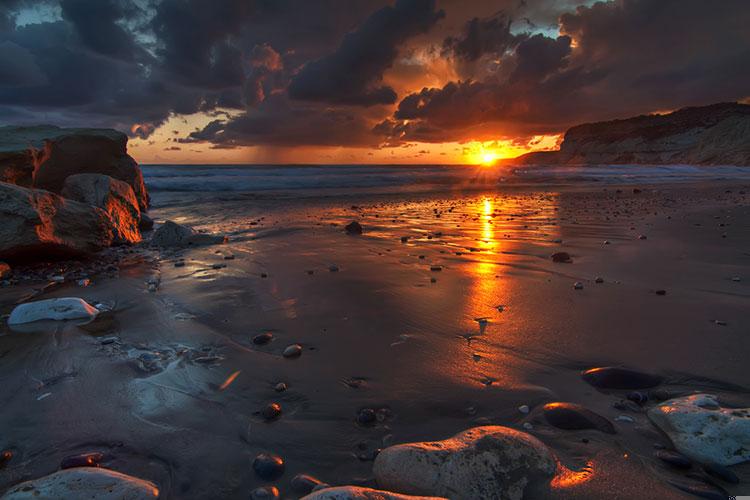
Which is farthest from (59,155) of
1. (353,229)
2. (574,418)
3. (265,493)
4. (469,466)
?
(574,418)

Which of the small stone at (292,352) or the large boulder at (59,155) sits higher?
the large boulder at (59,155)

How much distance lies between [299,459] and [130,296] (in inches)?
133

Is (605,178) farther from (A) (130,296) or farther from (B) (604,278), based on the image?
(A) (130,296)

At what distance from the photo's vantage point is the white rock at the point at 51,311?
343 cm

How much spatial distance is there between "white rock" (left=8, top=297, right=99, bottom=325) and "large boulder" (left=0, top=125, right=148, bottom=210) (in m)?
4.59

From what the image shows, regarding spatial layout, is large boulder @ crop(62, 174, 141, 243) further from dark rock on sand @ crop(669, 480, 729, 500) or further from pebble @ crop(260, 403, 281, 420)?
dark rock on sand @ crop(669, 480, 729, 500)

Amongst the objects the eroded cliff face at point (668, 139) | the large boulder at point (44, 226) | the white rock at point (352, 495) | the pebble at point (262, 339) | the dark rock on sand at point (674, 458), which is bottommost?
the pebble at point (262, 339)

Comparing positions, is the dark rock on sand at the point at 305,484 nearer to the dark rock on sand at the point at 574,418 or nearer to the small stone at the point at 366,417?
the small stone at the point at 366,417

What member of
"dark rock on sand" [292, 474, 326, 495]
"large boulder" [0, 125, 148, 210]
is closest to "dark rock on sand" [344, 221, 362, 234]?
"large boulder" [0, 125, 148, 210]

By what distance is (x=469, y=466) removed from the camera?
1.58 metres

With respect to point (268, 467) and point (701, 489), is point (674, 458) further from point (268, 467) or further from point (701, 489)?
point (268, 467)

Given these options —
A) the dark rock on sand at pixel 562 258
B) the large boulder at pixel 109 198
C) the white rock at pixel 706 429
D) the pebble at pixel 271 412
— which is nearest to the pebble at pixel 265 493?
the pebble at pixel 271 412

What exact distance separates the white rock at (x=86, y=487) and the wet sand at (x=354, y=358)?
13 cm

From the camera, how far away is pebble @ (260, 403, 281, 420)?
6.80 ft
